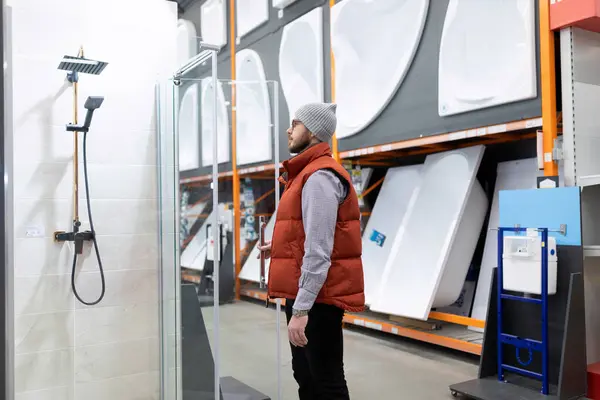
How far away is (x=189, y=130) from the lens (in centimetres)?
294

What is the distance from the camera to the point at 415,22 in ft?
13.7

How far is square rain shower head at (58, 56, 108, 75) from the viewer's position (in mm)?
2543

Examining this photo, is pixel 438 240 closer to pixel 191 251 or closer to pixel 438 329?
pixel 438 329

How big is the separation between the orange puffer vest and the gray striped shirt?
62 mm

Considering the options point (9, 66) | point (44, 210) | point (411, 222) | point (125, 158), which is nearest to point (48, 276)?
point (44, 210)

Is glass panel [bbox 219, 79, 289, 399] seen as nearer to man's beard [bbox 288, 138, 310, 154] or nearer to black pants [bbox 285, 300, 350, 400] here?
man's beard [bbox 288, 138, 310, 154]

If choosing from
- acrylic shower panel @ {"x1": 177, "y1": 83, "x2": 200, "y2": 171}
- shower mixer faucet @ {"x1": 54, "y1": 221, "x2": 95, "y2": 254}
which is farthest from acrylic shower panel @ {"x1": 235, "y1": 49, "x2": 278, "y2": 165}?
shower mixer faucet @ {"x1": 54, "y1": 221, "x2": 95, "y2": 254}

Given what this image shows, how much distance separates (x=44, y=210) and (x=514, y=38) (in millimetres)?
3032

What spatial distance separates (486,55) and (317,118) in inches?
82.1

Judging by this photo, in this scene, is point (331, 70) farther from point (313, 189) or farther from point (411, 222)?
point (313, 189)

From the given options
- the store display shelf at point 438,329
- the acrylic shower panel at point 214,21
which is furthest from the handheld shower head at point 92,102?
the acrylic shower panel at point 214,21

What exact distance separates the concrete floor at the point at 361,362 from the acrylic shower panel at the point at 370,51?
1913 millimetres

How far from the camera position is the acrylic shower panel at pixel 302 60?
17.2 ft

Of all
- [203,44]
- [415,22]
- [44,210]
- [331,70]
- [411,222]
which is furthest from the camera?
[331,70]
